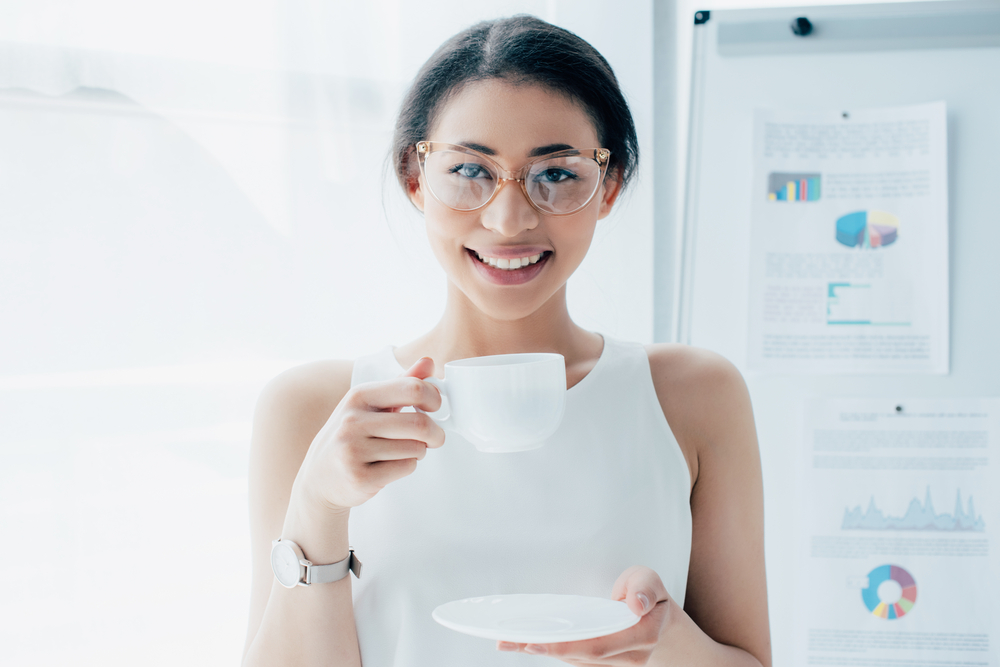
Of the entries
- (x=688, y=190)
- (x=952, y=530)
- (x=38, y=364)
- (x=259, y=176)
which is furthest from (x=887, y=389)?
(x=38, y=364)

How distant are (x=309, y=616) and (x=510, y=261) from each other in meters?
0.57

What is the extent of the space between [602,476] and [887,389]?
0.86 metres

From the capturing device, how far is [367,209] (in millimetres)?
1725

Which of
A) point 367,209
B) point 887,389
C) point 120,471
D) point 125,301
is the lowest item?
point 120,471

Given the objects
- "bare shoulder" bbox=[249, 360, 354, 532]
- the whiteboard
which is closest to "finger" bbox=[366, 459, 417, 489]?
"bare shoulder" bbox=[249, 360, 354, 532]

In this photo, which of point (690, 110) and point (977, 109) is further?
point (690, 110)

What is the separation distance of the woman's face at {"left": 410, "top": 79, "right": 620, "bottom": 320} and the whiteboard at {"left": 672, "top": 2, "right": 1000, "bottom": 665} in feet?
2.28

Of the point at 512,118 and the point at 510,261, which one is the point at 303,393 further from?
the point at 512,118

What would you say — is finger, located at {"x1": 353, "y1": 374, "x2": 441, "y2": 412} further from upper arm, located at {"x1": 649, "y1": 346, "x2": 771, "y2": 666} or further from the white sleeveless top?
upper arm, located at {"x1": 649, "y1": 346, "x2": 771, "y2": 666}

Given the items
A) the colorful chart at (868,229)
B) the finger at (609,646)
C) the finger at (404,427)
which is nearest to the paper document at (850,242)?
the colorful chart at (868,229)

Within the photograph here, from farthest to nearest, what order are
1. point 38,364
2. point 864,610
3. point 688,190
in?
point 688,190 < point 864,610 < point 38,364

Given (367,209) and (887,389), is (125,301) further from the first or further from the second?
(887,389)

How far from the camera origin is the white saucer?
667 millimetres

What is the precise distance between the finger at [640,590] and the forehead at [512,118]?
593 mm
